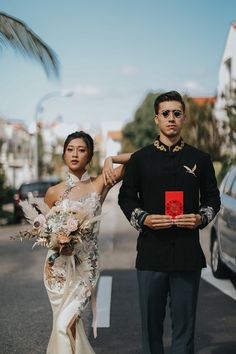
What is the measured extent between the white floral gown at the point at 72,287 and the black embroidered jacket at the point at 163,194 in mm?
356

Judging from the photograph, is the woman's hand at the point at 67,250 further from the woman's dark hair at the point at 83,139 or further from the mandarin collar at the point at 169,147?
the mandarin collar at the point at 169,147

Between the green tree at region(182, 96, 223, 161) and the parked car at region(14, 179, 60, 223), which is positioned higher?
the green tree at region(182, 96, 223, 161)

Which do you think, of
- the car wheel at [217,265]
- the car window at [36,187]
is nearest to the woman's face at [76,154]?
the car wheel at [217,265]

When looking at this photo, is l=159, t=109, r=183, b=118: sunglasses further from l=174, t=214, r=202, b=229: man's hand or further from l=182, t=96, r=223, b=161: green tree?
l=182, t=96, r=223, b=161: green tree

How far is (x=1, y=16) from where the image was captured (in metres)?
12.0

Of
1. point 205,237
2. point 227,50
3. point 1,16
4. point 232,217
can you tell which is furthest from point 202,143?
point 232,217

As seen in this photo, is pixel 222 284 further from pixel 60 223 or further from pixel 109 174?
pixel 60 223

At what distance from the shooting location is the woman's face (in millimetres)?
4273

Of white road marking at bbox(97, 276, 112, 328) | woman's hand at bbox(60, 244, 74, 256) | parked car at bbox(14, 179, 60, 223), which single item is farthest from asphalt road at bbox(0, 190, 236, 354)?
parked car at bbox(14, 179, 60, 223)

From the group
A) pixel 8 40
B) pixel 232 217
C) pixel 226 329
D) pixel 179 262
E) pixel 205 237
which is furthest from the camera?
pixel 205 237

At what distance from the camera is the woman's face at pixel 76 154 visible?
168 inches

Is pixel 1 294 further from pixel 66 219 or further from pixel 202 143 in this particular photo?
pixel 202 143

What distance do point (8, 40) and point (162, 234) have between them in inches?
351

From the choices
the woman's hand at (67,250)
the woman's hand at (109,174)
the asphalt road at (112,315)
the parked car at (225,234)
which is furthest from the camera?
the parked car at (225,234)
